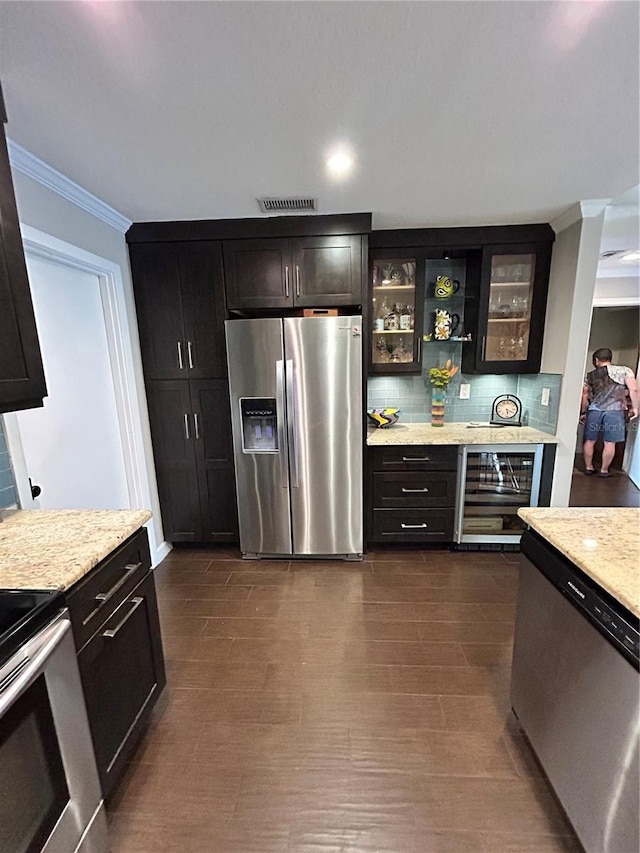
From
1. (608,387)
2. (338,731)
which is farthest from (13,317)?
(608,387)

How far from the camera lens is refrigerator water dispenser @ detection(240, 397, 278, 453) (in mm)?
2676

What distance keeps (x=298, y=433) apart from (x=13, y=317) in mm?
1697

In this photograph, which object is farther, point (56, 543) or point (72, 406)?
point (72, 406)

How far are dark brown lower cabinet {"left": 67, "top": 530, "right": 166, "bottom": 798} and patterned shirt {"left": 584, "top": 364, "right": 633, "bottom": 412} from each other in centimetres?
359

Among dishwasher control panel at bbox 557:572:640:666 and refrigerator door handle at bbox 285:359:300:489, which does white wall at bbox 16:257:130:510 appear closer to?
refrigerator door handle at bbox 285:359:300:489

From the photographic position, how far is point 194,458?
2865 mm

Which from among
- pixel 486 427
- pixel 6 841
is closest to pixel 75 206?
pixel 6 841

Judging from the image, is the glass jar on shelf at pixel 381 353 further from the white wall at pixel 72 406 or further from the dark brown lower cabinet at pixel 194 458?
the white wall at pixel 72 406

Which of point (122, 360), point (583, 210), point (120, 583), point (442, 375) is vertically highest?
point (583, 210)

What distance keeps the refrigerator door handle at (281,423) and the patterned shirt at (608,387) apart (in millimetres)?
2613

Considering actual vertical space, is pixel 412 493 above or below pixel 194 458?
below

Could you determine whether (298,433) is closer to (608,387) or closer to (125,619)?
(125,619)

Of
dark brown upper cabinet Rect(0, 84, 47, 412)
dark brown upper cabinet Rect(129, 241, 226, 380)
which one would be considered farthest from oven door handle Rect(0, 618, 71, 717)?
dark brown upper cabinet Rect(129, 241, 226, 380)

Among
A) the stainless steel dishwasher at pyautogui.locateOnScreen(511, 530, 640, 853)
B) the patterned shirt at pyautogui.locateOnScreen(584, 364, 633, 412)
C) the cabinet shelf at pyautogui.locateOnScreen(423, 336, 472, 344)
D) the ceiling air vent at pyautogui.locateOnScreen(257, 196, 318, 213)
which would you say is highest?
the ceiling air vent at pyautogui.locateOnScreen(257, 196, 318, 213)
